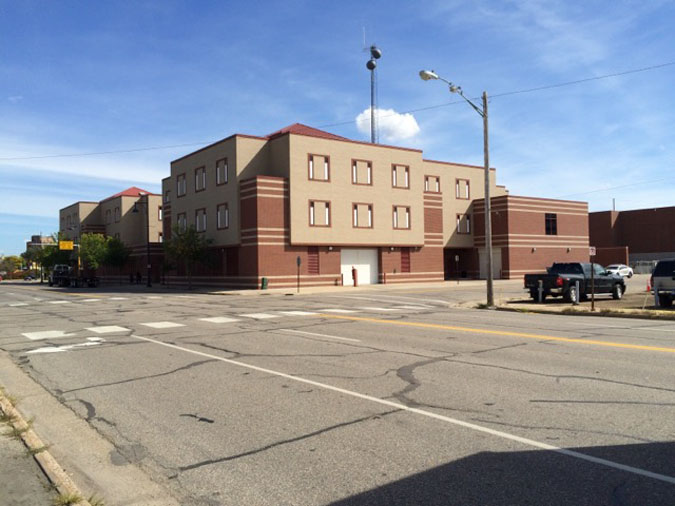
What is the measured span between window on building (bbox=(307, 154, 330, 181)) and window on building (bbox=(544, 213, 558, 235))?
27475 mm

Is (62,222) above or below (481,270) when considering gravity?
above

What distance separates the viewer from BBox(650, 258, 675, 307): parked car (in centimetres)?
2016

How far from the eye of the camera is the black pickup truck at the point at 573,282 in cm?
2372

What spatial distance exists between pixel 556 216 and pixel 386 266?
76.4 ft

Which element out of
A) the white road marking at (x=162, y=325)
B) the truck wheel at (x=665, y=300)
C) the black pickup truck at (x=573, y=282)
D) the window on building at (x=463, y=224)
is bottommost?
the white road marking at (x=162, y=325)

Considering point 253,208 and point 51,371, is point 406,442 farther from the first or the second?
point 253,208

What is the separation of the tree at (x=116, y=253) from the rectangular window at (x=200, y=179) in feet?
76.8

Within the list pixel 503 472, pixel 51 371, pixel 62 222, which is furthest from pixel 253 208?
pixel 62 222

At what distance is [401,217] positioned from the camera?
5038 centimetres

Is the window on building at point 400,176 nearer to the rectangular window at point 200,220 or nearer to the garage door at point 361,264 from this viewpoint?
the garage door at point 361,264

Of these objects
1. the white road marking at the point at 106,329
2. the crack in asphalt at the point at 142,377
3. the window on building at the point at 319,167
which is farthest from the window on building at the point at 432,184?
the crack in asphalt at the point at 142,377

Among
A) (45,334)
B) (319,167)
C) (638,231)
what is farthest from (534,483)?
(638,231)

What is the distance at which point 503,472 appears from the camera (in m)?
4.65

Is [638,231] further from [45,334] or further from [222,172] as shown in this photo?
[45,334]
